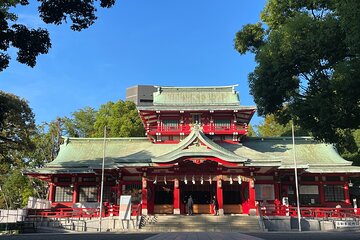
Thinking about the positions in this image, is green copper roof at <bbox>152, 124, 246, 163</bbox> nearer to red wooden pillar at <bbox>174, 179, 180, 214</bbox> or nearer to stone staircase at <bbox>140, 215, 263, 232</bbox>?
red wooden pillar at <bbox>174, 179, 180, 214</bbox>

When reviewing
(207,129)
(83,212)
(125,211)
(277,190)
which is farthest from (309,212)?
(83,212)

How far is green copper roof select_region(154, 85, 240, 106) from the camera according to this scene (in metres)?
37.6

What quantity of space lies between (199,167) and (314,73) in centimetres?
1513

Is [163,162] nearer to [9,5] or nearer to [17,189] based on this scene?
[9,5]

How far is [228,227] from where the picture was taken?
24391 millimetres

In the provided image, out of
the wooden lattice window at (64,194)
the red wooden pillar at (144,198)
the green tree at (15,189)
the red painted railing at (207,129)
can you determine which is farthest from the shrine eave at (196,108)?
the green tree at (15,189)

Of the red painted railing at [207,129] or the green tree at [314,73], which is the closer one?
the green tree at [314,73]

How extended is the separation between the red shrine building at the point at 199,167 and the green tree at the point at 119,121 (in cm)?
1141

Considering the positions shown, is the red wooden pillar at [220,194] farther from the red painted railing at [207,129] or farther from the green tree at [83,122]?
the green tree at [83,122]

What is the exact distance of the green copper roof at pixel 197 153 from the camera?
28141 mm

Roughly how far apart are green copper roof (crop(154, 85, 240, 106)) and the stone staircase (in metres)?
14.1

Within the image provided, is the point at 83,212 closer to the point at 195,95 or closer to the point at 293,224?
the point at 293,224

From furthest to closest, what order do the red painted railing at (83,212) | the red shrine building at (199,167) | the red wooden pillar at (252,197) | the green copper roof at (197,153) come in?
the red shrine building at (199,167) → the green copper roof at (197,153) → the red wooden pillar at (252,197) → the red painted railing at (83,212)

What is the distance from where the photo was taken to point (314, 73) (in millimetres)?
15922
